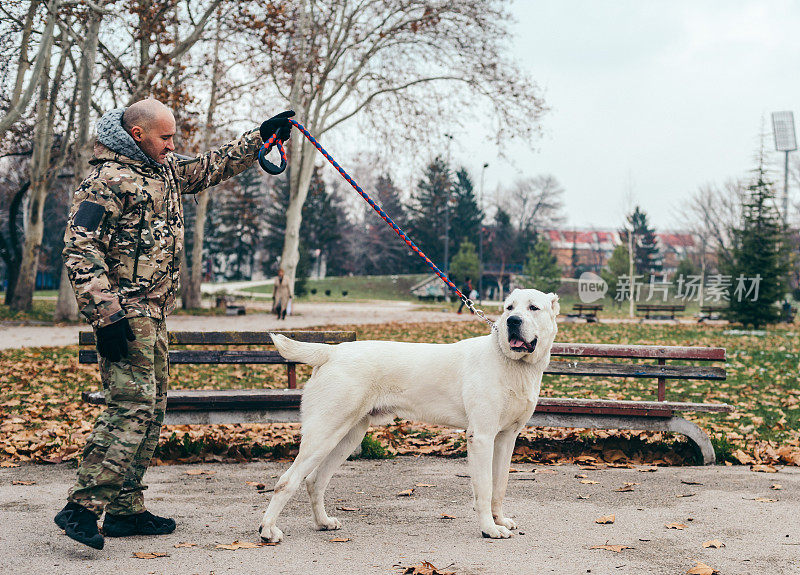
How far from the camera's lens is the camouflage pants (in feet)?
12.8

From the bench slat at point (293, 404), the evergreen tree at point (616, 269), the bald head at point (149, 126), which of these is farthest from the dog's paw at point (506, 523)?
the evergreen tree at point (616, 269)

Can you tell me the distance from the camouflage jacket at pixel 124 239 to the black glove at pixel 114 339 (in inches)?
1.6

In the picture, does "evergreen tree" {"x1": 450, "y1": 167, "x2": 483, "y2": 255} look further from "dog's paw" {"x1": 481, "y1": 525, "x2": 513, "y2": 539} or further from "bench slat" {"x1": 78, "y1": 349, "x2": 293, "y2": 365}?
"dog's paw" {"x1": 481, "y1": 525, "x2": 513, "y2": 539}

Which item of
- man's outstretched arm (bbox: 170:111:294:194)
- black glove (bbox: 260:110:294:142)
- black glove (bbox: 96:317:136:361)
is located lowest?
black glove (bbox: 96:317:136:361)

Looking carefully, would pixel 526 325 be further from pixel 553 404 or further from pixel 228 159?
pixel 553 404

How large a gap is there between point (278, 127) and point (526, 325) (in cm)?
200

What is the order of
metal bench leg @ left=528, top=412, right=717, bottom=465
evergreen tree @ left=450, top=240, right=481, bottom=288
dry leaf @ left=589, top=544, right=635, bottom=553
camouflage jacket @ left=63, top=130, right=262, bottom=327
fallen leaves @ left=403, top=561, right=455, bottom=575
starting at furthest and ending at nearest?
1. evergreen tree @ left=450, top=240, right=481, bottom=288
2. metal bench leg @ left=528, top=412, right=717, bottom=465
3. dry leaf @ left=589, top=544, right=635, bottom=553
4. camouflage jacket @ left=63, top=130, right=262, bottom=327
5. fallen leaves @ left=403, top=561, right=455, bottom=575

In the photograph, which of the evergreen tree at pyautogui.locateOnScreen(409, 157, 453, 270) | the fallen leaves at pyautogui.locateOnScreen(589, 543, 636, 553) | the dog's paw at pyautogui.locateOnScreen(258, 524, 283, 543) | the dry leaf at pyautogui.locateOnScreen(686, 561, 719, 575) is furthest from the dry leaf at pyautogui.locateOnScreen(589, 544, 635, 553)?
the evergreen tree at pyautogui.locateOnScreen(409, 157, 453, 270)

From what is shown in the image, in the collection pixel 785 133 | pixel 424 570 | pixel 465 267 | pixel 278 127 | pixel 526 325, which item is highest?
pixel 785 133

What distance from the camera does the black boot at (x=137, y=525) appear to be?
4.25 m

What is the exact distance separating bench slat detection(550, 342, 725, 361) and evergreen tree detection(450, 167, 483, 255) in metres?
70.0

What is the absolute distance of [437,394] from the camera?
14.3ft

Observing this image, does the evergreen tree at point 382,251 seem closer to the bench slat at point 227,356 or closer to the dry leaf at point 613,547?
the bench slat at point 227,356

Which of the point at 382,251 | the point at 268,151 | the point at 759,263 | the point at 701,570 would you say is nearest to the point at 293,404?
the point at 268,151
